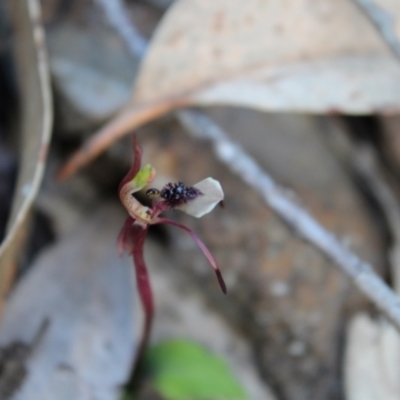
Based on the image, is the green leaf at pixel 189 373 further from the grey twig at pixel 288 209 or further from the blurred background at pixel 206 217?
the grey twig at pixel 288 209

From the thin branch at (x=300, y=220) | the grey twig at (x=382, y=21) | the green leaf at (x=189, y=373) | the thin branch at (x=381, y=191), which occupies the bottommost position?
the thin branch at (x=381, y=191)

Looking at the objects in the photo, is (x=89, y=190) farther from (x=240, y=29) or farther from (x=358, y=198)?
(x=358, y=198)

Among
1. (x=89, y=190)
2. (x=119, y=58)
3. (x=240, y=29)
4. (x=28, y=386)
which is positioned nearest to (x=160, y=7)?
(x=119, y=58)

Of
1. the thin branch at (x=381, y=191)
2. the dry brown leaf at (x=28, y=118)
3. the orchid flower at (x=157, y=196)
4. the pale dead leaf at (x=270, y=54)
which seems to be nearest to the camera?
the orchid flower at (x=157, y=196)

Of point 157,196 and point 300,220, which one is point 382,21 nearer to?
point 300,220

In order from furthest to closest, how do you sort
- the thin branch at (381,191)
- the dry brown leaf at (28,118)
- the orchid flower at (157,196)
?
A: the thin branch at (381,191), the dry brown leaf at (28,118), the orchid flower at (157,196)

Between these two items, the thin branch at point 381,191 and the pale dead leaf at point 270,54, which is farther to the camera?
the thin branch at point 381,191

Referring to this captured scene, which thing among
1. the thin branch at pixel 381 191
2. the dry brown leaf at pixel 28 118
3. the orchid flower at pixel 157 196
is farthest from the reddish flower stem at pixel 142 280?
the thin branch at pixel 381 191

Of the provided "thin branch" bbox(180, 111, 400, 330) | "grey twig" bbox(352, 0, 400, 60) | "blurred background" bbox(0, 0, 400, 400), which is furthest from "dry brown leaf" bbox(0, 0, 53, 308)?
"grey twig" bbox(352, 0, 400, 60)
